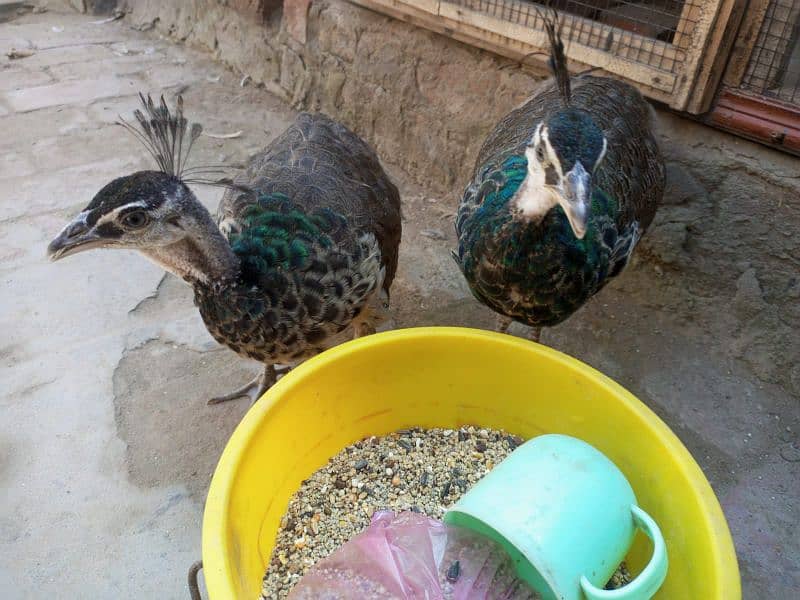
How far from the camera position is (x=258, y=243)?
191 cm

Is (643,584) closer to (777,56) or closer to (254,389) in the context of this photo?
(254,389)

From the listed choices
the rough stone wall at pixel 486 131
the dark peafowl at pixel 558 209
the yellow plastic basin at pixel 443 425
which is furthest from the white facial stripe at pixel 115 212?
the rough stone wall at pixel 486 131

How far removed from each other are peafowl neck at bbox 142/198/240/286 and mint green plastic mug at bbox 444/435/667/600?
94 centimetres

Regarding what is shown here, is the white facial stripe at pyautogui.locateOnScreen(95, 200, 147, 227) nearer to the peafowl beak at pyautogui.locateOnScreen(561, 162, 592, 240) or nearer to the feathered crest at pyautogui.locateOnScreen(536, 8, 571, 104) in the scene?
the peafowl beak at pyautogui.locateOnScreen(561, 162, 592, 240)

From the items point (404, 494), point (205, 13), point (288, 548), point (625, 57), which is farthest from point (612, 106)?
point (205, 13)

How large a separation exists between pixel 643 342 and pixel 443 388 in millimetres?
1204

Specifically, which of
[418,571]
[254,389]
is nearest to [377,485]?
[418,571]

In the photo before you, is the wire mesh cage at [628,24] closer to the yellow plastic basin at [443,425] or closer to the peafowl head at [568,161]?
the peafowl head at [568,161]

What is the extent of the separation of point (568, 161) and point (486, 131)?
1.62 meters

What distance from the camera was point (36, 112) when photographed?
411 centimetres

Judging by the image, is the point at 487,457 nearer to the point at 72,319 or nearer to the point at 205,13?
the point at 72,319

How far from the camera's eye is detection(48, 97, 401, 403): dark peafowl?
1.72 meters

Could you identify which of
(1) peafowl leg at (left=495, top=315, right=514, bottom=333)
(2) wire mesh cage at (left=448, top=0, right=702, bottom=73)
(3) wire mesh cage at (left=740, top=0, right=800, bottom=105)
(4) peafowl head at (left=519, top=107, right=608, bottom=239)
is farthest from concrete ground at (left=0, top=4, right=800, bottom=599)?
(4) peafowl head at (left=519, top=107, right=608, bottom=239)

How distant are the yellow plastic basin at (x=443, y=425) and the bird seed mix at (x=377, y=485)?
1.2 inches
